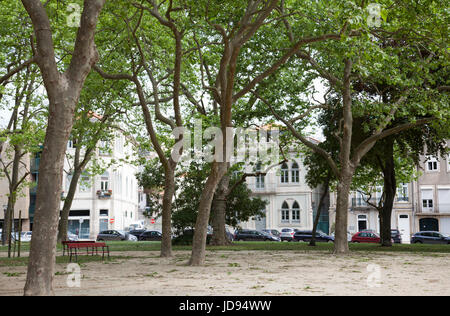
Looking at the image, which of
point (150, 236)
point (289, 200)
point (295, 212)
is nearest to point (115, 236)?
point (150, 236)

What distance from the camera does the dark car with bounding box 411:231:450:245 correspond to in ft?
144

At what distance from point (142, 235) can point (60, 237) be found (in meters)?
14.8

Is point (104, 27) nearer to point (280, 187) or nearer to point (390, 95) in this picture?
point (390, 95)

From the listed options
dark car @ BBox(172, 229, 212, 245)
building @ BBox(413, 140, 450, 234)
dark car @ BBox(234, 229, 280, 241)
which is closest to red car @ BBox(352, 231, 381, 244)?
dark car @ BBox(234, 229, 280, 241)

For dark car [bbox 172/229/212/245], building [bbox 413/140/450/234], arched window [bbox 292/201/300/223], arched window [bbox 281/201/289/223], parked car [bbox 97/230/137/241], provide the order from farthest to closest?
arched window [bbox 281/201/289/223] < arched window [bbox 292/201/300/223] < building [bbox 413/140/450/234] < parked car [bbox 97/230/137/241] < dark car [bbox 172/229/212/245]

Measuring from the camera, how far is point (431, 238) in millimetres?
43938

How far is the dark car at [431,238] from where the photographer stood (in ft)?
144

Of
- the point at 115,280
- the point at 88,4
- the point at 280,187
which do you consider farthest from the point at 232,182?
the point at 280,187

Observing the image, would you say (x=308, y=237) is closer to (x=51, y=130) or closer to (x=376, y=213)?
(x=376, y=213)

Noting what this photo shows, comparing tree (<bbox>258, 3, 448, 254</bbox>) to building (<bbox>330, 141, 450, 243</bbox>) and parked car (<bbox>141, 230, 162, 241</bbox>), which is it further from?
building (<bbox>330, 141, 450, 243</bbox>)

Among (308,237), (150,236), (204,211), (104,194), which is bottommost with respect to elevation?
(308,237)

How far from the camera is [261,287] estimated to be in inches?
403

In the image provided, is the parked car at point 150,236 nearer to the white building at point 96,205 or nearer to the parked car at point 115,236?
the parked car at point 115,236
